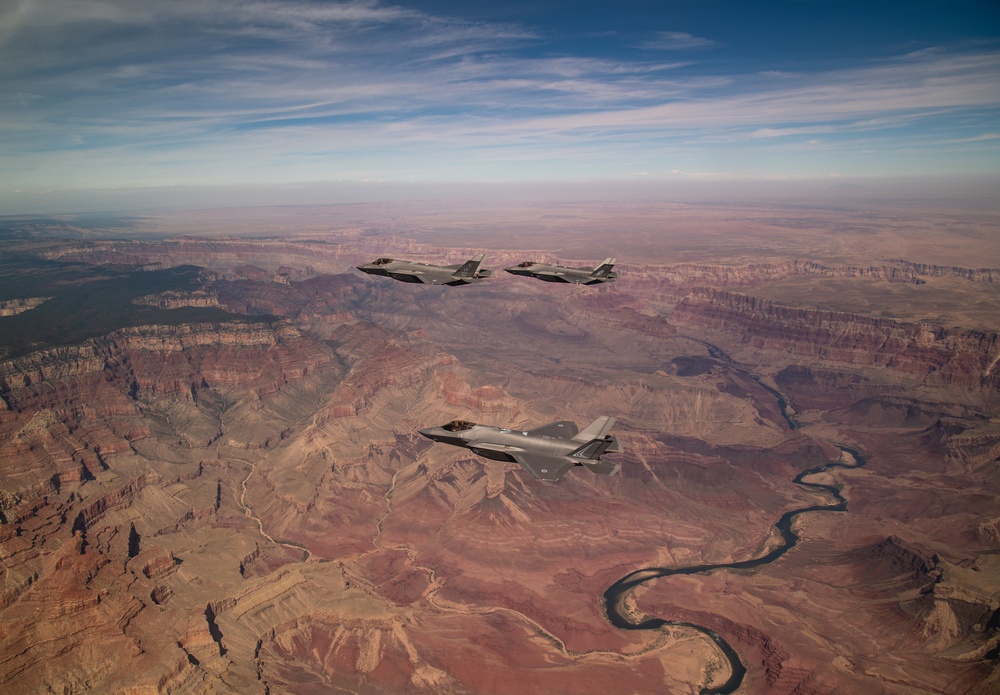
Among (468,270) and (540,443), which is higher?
(468,270)

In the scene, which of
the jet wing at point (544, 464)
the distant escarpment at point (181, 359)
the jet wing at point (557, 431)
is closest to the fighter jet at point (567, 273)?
the jet wing at point (557, 431)

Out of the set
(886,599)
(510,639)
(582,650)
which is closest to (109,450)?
(510,639)

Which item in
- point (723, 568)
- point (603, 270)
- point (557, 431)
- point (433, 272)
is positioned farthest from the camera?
point (723, 568)

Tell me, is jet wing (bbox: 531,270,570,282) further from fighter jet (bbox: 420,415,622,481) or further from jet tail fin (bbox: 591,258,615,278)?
fighter jet (bbox: 420,415,622,481)

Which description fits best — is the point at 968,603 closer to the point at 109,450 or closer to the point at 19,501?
the point at 19,501

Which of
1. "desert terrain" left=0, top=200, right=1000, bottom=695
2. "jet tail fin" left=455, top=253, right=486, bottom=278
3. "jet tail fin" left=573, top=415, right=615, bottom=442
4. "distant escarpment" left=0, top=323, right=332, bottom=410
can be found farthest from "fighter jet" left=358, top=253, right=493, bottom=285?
"distant escarpment" left=0, top=323, right=332, bottom=410

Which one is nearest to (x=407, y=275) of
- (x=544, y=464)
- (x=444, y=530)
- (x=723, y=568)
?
(x=544, y=464)

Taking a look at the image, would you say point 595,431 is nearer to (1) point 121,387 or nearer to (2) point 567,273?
(2) point 567,273

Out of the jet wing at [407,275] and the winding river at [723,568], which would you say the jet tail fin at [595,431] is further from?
the winding river at [723,568]
